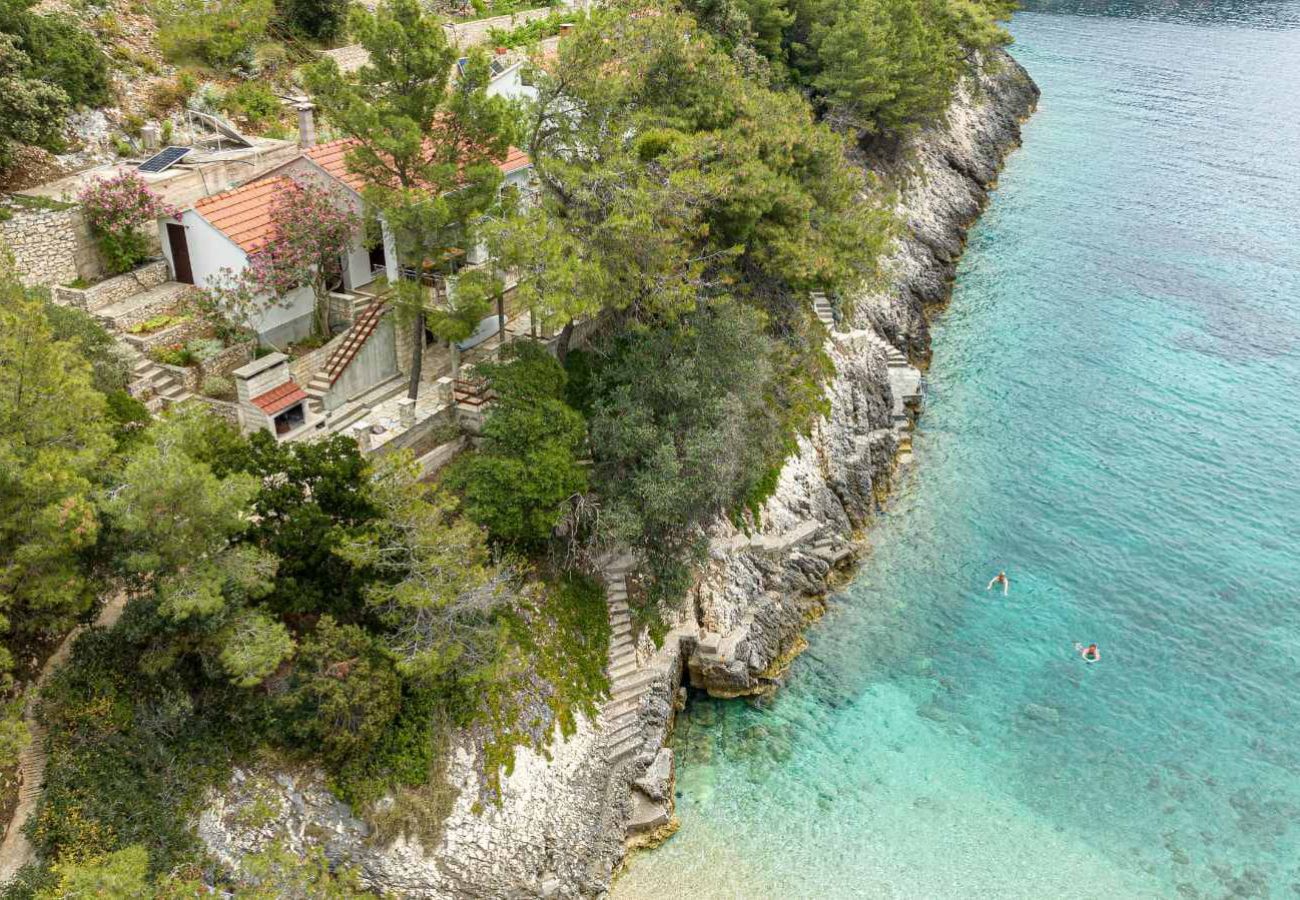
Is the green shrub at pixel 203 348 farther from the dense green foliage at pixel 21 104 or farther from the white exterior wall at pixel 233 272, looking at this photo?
the dense green foliage at pixel 21 104

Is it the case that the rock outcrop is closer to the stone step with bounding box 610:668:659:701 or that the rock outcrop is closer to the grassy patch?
the stone step with bounding box 610:668:659:701

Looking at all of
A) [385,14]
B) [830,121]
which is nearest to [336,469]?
[385,14]

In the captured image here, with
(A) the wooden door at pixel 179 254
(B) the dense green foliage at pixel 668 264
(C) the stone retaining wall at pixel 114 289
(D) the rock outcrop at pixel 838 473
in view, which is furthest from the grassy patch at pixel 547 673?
(C) the stone retaining wall at pixel 114 289

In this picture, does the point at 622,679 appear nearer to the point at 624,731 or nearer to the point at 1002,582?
the point at 624,731

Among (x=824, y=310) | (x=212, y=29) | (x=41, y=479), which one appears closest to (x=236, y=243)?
(x=41, y=479)

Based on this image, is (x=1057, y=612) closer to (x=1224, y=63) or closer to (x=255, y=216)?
(x=255, y=216)

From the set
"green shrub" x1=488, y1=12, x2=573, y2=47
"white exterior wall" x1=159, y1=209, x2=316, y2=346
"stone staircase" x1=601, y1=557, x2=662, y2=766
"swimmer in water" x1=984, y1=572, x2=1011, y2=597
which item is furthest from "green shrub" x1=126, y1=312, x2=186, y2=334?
"swimmer in water" x1=984, y1=572, x2=1011, y2=597
